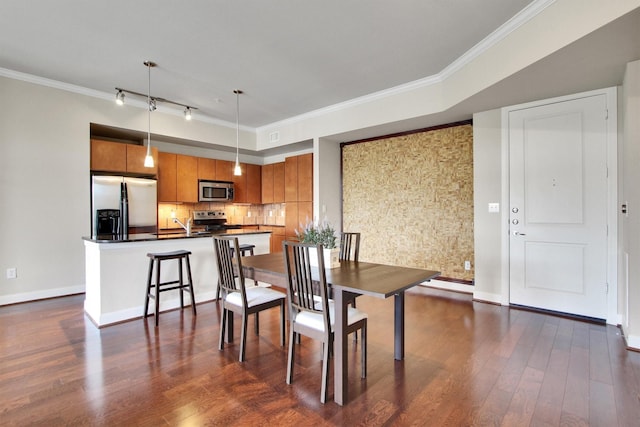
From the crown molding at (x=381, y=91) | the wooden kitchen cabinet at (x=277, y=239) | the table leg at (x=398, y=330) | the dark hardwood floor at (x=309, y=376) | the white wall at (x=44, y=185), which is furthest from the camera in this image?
the wooden kitchen cabinet at (x=277, y=239)

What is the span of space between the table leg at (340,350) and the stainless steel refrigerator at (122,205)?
12.3 ft

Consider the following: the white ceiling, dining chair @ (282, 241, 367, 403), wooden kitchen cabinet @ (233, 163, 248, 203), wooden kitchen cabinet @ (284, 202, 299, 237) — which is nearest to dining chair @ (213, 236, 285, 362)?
dining chair @ (282, 241, 367, 403)

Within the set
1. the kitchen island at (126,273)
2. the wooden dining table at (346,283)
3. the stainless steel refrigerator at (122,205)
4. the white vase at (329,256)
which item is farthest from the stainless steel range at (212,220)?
the white vase at (329,256)

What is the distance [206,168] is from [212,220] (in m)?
1.09

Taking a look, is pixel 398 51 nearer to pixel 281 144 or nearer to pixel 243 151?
pixel 281 144

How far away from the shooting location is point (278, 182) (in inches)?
257

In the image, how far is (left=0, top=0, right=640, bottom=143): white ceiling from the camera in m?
2.57

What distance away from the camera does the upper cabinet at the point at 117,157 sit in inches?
178

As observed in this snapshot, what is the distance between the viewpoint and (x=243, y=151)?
657 cm

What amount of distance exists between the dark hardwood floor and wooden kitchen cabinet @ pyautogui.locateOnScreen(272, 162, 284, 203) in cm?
352

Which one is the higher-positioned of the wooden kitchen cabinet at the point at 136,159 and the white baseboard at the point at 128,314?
the wooden kitchen cabinet at the point at 136,159

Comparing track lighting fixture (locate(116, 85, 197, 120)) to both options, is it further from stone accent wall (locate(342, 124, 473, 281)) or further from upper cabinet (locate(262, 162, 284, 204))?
stone accent wall (locate(342, 124, 473, 281))

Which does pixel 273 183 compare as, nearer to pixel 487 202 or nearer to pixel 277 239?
pixel 277 239

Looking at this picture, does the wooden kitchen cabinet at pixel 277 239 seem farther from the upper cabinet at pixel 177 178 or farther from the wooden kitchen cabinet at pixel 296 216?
the upper cabinet at pixel 177 178
